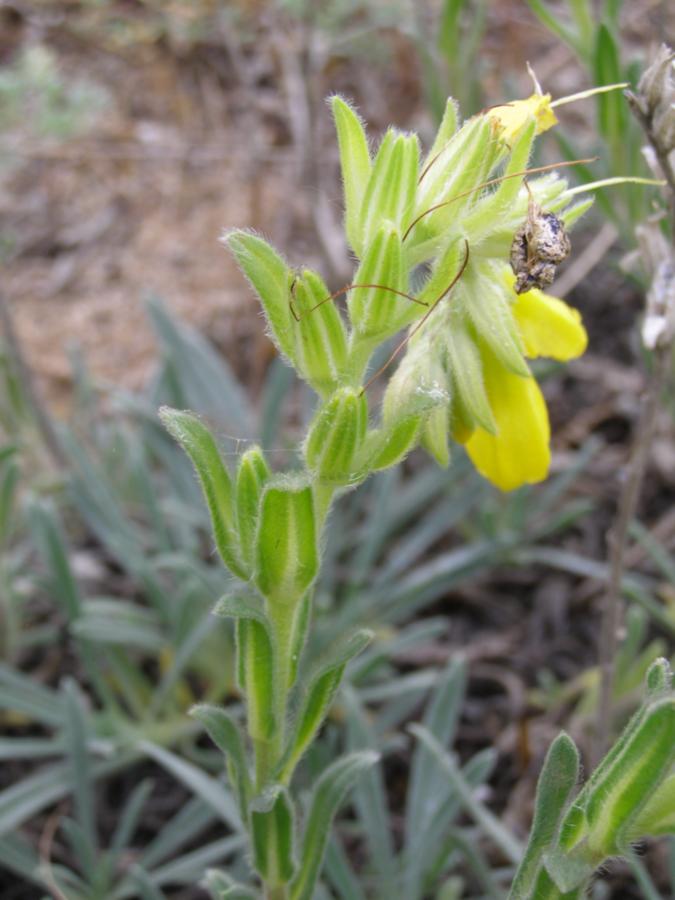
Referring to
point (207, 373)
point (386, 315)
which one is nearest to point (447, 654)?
point (207, 373)

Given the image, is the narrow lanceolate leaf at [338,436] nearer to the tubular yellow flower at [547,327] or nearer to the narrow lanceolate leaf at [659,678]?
the tubular yellow flower at [547,327]

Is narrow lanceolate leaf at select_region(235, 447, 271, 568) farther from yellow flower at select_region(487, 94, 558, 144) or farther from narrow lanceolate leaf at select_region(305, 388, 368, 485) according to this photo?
yellow flower at select_region(487, 94, 558, 144)

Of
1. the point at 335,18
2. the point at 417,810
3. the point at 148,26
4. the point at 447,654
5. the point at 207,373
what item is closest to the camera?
the point at 417,810

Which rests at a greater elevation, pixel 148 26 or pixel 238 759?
pixel 148 26

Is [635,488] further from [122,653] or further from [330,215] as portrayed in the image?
[330,215]

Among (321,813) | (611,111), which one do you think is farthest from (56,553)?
(611,111)

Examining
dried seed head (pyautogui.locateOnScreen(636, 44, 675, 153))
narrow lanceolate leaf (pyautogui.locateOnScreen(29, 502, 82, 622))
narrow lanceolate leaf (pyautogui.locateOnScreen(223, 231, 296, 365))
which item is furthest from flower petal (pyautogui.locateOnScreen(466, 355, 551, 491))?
narrow lanceolate leaf (pyautogui.locateOnScreen(29, 502, 82, 622))
